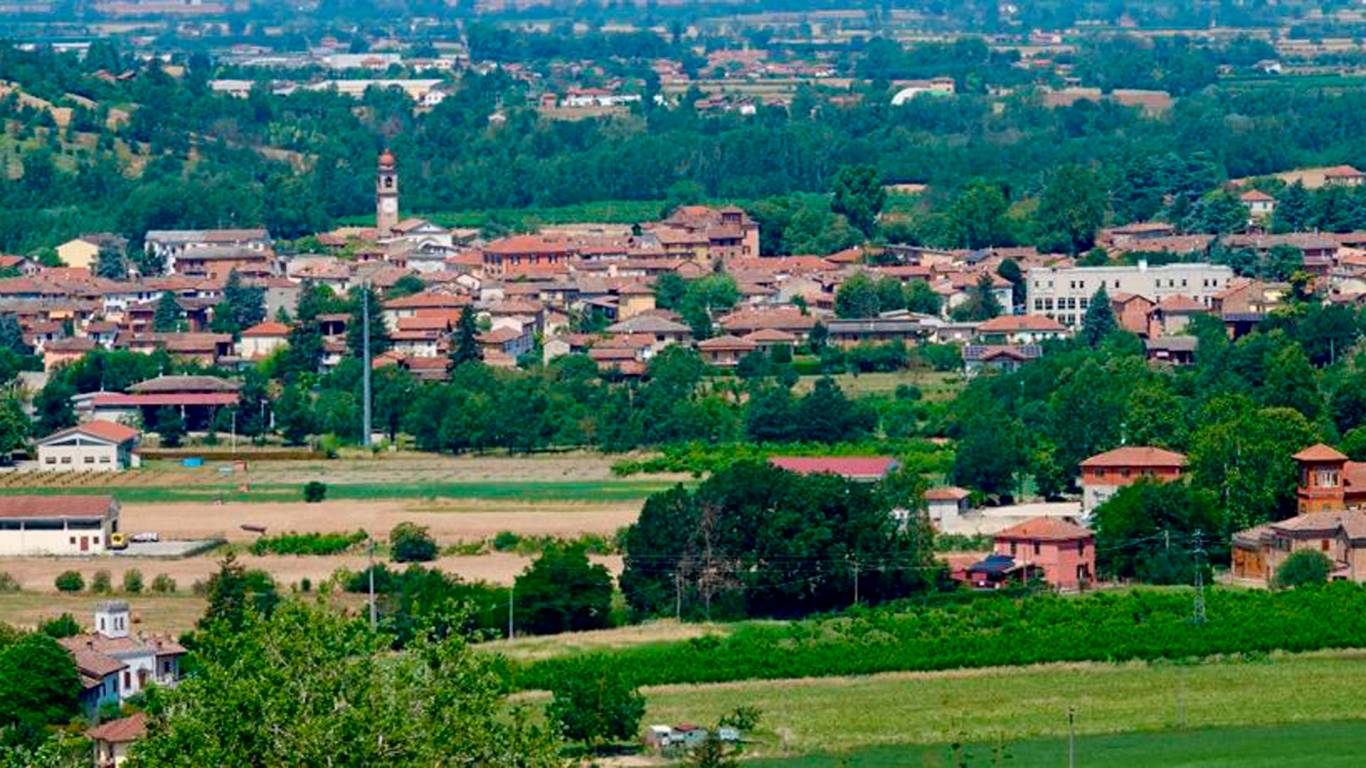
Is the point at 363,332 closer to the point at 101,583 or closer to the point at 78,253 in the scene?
the point at 78,253

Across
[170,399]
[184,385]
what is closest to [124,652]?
[170,399]

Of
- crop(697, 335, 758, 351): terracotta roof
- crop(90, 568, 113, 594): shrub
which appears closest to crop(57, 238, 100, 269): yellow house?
crop(697, 335, 758, 351): terracotta roof

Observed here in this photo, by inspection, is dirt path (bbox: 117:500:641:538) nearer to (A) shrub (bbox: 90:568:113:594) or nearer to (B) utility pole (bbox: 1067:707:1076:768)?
(A) shrub (bbox: 90:568:113:594)

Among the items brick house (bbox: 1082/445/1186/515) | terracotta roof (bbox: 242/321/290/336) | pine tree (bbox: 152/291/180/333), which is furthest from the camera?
pine tree (bbox: 152/291/180/333)

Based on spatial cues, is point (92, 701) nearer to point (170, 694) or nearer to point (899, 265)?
point (170, 694)

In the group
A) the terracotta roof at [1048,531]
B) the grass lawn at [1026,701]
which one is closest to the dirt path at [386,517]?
the terracotta roof at [1048,531]

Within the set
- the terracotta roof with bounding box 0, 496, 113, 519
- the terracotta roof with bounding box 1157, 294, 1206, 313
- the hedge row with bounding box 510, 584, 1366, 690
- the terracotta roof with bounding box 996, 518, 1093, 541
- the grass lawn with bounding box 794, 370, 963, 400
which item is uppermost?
the terracotta roof with bounding box 1157, 294, 1206, 313
